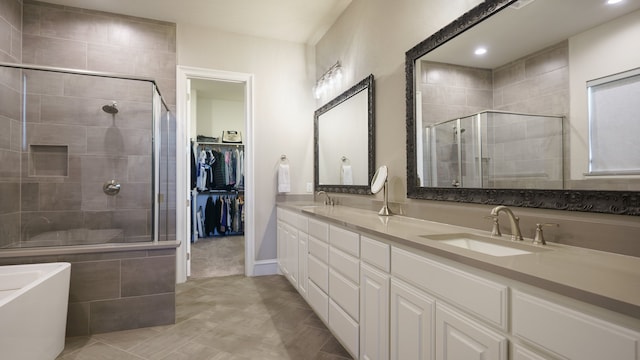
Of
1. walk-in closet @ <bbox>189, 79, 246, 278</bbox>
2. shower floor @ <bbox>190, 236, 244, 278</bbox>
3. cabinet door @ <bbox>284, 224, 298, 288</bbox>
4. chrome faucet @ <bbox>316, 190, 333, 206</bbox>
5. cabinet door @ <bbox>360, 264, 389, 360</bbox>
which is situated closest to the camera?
cabinet door @ <bbox>360, 264, 389, 360</bbox>

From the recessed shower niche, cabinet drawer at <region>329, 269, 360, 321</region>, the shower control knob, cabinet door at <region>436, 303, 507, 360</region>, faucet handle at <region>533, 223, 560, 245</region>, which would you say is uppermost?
the recessed shower niche

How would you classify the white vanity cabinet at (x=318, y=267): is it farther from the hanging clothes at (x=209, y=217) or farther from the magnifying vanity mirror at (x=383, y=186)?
the hanging clothes at (x=209, y=217)

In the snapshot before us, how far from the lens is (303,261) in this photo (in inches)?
106

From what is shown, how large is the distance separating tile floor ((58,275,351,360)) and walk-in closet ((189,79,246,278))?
265 centimetres

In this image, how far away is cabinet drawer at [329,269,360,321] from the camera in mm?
1761

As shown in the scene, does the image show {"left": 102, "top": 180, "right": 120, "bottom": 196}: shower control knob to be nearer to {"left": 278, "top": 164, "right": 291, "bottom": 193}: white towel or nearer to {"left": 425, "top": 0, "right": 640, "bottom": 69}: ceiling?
{"left": 278, "top": 164, "right": 291, "bottom": 193}: white towel

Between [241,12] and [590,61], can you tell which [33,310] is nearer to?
[590,61]

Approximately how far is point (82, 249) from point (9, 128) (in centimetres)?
149

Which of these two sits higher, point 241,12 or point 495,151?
point 241,12

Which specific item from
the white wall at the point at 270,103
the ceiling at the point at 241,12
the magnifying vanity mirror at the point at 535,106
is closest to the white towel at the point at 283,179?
the white wall at the point at 270,103

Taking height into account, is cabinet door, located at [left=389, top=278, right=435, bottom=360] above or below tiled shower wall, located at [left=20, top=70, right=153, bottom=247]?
below

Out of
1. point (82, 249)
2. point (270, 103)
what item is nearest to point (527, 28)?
point (270, 103)

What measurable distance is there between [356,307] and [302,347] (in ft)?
2.18

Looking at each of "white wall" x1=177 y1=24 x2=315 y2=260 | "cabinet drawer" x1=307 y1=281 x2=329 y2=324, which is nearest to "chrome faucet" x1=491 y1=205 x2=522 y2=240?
"cabinet drawer" x1=307 y1=281 x2=329 y2=324
